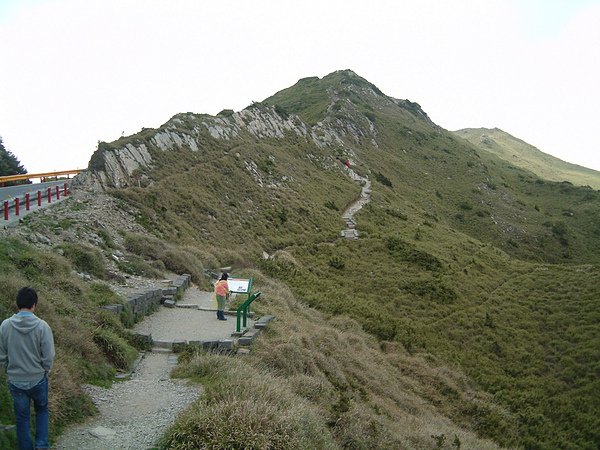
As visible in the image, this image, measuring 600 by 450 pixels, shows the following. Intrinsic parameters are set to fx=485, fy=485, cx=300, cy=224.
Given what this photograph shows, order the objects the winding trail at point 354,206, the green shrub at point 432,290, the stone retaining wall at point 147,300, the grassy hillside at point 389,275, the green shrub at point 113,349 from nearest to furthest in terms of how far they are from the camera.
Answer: the green shrub at point 113,349 < the stone retaining wall at point 147,300 < the grassy hillside at point 389,275 < the green shrub at point 432,290 < the winding trail at point 354,206

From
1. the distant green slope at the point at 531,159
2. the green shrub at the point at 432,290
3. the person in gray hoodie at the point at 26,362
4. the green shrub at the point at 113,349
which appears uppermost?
the distant green slope at the point at 531,159

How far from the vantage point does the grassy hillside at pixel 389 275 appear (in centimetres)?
1647

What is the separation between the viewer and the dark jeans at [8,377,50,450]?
624 centimetres

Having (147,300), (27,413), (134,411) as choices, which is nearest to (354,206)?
Result: (147,300)

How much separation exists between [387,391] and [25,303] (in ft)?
38.8

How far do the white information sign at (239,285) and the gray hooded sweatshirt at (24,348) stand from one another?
972 cm

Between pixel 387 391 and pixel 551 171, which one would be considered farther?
pixel 551 171

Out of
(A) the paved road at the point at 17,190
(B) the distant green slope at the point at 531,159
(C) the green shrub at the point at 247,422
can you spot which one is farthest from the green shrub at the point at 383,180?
(B) the distant green slope at the point at 531,159

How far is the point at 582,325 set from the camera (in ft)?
82.4

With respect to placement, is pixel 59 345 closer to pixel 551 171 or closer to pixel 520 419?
pixel 520 419

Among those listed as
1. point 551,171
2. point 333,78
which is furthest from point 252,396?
point 551,171

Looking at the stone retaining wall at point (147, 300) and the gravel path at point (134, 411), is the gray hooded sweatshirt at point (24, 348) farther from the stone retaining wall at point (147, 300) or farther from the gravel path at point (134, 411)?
the stone retaining wall at point (147, 300)

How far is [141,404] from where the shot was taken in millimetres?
8758

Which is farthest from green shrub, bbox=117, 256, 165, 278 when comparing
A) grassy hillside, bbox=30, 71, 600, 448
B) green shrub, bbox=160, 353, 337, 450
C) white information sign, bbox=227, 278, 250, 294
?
green shrub, bbox=160, 353, 337, 450
